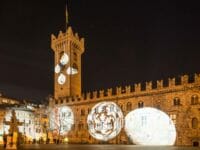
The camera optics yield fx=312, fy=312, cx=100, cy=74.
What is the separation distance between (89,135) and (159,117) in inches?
679

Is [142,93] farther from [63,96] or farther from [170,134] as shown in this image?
[63,96]

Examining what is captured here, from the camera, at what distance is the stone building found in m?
50.0

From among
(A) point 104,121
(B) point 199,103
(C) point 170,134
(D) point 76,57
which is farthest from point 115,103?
(D) point 76,57

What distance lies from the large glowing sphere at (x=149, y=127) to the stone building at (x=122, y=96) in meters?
0.91

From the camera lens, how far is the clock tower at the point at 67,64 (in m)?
77.8

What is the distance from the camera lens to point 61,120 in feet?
232

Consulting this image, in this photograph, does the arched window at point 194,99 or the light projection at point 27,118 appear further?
the light projection at point 27,118

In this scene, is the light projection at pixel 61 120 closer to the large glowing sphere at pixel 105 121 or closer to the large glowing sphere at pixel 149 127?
the large glowing sphere at pixel 105 121

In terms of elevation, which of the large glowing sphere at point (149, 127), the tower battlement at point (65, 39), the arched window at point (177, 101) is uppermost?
the tower battlement at point (65, 39)

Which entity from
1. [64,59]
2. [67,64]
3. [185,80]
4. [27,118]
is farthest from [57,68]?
[185,80]

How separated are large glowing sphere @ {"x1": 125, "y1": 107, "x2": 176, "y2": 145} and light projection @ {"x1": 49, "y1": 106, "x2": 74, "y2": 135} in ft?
54.0

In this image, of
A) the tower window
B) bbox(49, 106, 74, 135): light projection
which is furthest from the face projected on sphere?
the tower window

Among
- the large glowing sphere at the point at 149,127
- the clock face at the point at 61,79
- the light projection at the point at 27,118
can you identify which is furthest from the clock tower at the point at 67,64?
the large glowing sphere at the point at 149,127

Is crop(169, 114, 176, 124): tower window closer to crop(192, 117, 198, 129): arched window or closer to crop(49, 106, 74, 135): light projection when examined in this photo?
crop(192, 117, 198, 129): arched window
